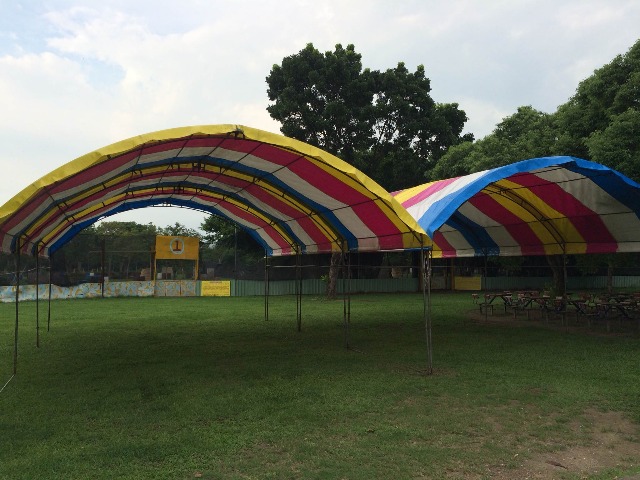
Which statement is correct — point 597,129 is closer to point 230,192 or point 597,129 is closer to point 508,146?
point 508,146

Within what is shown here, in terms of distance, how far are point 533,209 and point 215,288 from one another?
17737 mm

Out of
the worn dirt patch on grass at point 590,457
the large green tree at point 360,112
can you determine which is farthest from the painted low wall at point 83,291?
the worn dirt patch on grass at point 590,457

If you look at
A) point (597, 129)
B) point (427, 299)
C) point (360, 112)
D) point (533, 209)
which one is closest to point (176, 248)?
point (360, 112)

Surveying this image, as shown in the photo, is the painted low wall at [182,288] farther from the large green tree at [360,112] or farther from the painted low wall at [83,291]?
the large green tree at [360,112]

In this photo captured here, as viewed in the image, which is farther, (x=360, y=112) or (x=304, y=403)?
(x=360, y=112)

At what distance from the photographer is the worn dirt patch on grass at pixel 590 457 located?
4316mm

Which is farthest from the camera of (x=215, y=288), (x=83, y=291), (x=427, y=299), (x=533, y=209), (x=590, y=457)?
(x=215, y=288)

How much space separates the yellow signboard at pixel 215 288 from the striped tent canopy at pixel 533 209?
13.3 metres

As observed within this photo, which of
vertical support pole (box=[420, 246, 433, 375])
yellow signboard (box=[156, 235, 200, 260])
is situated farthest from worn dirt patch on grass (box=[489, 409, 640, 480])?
yellow signboard (box=[156, 235, 200, 260])

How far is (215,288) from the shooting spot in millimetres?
26812

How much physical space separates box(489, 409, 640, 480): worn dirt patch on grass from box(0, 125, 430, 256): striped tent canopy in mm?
3429

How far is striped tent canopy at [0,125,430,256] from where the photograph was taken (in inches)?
255

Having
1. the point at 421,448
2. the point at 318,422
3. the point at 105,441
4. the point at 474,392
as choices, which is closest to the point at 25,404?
the point at 105,441

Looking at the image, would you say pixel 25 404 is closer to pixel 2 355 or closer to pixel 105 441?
pixel 105 441
